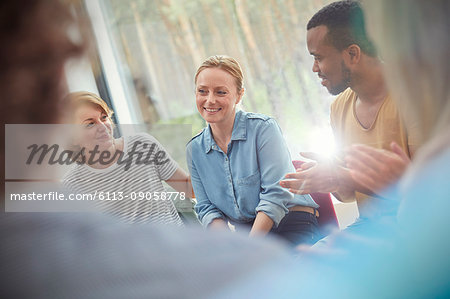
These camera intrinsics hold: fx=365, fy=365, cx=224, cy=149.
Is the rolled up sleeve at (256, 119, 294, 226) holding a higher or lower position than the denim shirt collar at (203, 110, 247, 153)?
lower

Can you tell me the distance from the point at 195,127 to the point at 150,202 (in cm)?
18

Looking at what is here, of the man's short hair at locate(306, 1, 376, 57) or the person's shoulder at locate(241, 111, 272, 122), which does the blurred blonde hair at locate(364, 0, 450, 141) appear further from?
the person's shoulder at locate(241, 111, 272, 122)

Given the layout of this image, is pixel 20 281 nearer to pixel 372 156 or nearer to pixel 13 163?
pixel 13 163

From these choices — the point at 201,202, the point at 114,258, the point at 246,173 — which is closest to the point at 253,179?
the point at 246,173

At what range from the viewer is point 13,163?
30 centimetres

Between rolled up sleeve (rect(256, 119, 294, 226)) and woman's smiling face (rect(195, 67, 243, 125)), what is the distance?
0.08 metres

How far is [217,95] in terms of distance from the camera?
691 millimetres

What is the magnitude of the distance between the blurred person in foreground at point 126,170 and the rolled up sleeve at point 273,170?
17 centimetres

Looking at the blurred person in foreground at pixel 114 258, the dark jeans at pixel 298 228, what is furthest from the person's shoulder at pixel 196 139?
the blurred person in foreground at pixel 114 258

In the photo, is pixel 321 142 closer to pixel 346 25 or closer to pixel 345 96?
pixel 345 96

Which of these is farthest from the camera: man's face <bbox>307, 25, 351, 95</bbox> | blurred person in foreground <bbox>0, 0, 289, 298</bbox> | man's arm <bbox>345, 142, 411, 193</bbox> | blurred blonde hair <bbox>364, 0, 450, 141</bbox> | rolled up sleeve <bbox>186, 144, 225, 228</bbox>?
rolled up sleeve <bbox>186, 144, 225, 228</bbox>

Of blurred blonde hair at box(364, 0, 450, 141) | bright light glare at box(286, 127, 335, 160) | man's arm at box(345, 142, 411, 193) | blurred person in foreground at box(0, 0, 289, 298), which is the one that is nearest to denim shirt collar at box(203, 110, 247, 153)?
bright light glare at box(286, 127, 335, 160)

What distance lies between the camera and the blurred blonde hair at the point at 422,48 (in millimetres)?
421

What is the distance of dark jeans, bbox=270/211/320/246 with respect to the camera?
71cm
